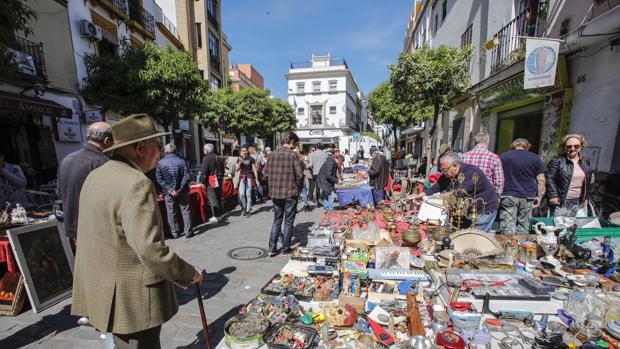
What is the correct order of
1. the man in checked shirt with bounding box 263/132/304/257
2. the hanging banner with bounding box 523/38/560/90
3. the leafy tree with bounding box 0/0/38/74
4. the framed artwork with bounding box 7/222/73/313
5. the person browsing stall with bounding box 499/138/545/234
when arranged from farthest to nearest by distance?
1. the hanging banner with bounding box 523/38/560/90
2. the man in checked shirt with bounding box 263/132/304/257
3. the person browsing stall with bounding box 499/138/545/234
4. the leafy tree with bounding box 0/0/38/74
5. the framed artwork with bounding box 7/222/73/313

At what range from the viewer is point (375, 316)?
6.23 feet

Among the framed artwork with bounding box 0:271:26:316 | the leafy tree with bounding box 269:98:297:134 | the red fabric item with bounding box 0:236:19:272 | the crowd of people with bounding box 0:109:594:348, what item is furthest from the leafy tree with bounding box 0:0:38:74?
the leafy tree with bounding box 269:98:297:134

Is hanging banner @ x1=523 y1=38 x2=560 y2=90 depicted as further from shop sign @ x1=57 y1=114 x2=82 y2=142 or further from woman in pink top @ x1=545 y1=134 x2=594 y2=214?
shop sign @ x1=57 y1=114 x2=82 y2=142

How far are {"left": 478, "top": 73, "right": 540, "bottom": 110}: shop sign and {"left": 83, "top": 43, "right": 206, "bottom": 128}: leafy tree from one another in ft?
33.6

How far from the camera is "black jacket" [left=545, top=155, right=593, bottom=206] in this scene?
13.0 feet

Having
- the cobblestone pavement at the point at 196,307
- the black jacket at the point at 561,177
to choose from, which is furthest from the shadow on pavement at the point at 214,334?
the black jacket at the point at 561,177

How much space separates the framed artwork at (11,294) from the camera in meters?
2.91

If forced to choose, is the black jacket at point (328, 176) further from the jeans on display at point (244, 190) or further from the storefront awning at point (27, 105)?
the storefront awning at point (27, 105)

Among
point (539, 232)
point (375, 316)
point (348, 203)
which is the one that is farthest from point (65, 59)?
point (539, 232)

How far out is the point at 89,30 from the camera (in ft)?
31.5

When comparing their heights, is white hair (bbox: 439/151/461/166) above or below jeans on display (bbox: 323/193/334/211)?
above

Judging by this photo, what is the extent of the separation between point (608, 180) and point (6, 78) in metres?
13.8

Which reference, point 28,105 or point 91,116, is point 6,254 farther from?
point 91,116

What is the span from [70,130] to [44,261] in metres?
8.39
